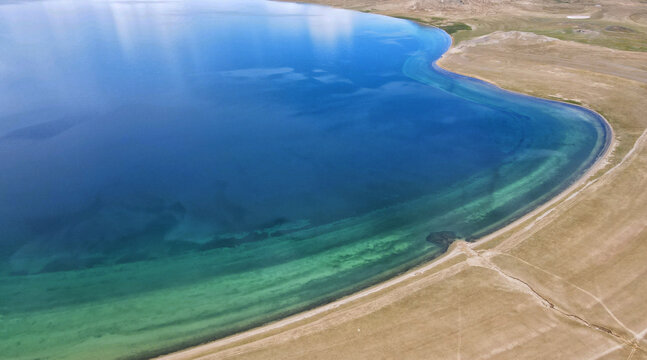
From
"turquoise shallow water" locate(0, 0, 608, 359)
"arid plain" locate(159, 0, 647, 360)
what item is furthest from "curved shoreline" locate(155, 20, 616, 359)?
"turquoise shallow water" locate(0, 0, 608, 359)

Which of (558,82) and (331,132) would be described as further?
(558,82)

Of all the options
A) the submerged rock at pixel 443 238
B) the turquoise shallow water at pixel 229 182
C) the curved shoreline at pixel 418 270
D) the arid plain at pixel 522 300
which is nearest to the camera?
the arid plain at pixel 522 300

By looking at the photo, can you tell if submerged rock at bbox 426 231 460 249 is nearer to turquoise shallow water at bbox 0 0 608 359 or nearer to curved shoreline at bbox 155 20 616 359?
turquoise shallow water at bbox 0 0 608 359

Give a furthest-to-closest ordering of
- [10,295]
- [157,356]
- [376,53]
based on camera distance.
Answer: [376,53]
[10,295]
[157,356]

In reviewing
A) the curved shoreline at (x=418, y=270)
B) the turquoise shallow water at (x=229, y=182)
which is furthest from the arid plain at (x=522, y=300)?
the turquoise shallow water at (x=229, y=182)

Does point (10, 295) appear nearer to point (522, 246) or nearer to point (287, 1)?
point (522, 246)

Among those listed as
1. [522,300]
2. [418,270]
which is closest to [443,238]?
[418,270]

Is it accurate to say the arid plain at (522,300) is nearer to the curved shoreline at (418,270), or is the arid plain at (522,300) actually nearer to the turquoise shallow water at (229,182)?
the curved shoreline at (418,270)

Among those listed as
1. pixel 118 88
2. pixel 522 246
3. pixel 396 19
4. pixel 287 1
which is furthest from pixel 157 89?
pixel 287 1
